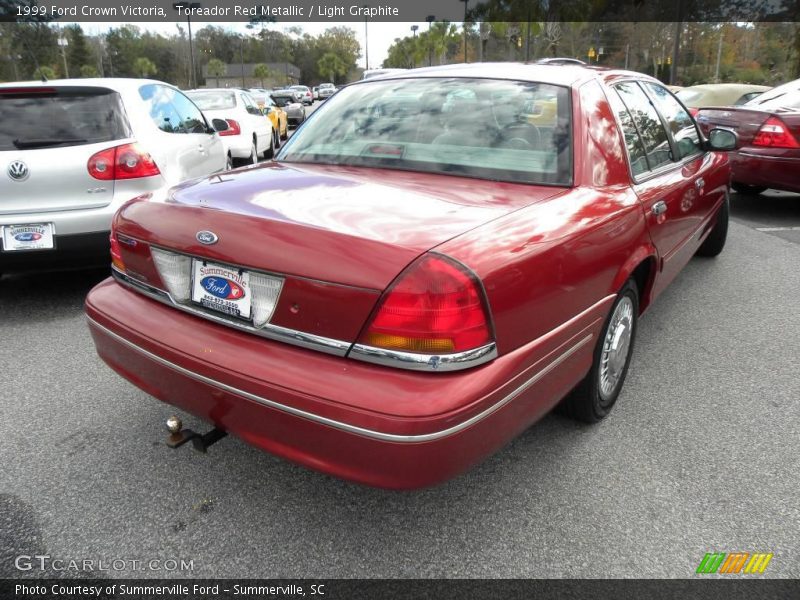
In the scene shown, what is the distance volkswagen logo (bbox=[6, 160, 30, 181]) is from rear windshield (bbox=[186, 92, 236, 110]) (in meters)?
7.50

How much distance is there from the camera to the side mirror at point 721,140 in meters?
4.09

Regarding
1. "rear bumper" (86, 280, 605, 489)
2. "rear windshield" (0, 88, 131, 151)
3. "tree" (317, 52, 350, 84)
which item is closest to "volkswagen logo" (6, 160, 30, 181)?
"rear windshield" (0, 88, 131, 151)

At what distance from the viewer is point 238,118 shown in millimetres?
10703

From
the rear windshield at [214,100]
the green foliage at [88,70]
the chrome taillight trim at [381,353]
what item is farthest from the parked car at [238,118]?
the green foliage at [88,70]

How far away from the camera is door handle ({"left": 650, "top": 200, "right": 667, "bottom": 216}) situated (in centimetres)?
289

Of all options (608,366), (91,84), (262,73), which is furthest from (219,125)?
(262,73)

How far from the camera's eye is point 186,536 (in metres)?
2.11

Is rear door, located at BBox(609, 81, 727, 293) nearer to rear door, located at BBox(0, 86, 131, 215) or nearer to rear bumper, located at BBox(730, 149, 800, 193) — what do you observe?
rear bumper, located at BBox(730, 149, 800, 193)

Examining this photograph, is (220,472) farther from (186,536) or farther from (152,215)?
(152,215)

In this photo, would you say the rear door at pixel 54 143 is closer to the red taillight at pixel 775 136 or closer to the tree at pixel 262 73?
the red taillight at pixel 775 136

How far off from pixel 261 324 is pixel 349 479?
53 cm

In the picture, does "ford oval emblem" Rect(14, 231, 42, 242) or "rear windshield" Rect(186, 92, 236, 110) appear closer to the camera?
"ford oval emblem" Rect(14, 231, 42, 242)

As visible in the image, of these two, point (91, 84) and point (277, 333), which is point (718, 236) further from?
point (91, 84)

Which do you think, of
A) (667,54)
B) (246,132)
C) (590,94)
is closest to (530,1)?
(667,54)
